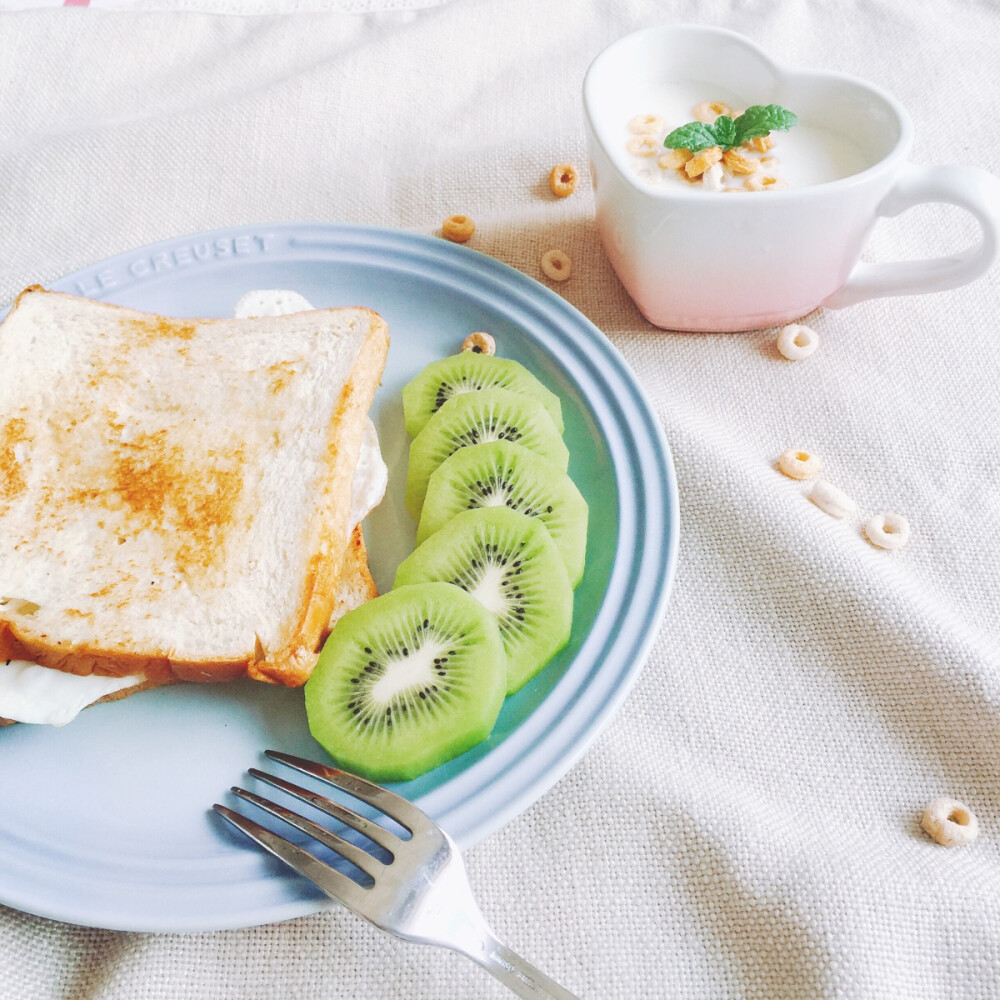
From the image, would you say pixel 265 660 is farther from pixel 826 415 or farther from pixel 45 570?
pixel 826 415

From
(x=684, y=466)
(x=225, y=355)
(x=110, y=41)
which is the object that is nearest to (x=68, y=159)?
(x=110, y=41)

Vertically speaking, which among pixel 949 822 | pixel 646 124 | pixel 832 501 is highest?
pixel 646 124

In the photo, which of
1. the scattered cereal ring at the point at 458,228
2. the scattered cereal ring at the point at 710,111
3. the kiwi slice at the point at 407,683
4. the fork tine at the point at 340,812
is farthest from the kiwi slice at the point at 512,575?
the scattered cereal ring at the point at 710,111

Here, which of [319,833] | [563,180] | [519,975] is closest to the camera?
[519,975]

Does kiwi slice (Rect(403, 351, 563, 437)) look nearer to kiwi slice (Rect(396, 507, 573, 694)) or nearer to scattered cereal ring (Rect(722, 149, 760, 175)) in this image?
kiwi slice (Rect(396, 507, 573, 694))

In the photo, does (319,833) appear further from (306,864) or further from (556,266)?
(556,266)

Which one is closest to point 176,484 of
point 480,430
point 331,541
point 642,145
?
point 331,541
